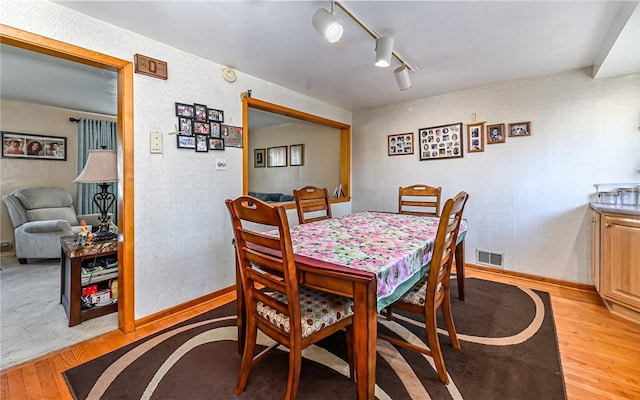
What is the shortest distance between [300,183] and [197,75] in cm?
313

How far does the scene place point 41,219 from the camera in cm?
391

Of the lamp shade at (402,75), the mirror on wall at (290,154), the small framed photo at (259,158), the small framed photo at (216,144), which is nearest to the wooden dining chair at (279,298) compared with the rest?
the small framed photo at (216,144)

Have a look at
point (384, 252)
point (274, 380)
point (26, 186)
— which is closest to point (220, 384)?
point (274, 380)

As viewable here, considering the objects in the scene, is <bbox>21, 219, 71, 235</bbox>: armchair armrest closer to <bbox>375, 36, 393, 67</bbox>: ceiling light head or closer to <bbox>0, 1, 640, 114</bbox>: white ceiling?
<bbox>0, 1, 640, 114</bbox>: white ceiling

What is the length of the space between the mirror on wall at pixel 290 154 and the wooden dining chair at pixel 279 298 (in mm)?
3308

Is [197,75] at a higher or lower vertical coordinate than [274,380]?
higher

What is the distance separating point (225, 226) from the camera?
2.73m

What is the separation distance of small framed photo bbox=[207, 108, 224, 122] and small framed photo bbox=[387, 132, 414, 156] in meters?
2.40

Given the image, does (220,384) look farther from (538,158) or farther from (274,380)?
(538,158)

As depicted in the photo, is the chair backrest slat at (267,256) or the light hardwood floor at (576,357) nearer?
the chair backrest slat at (267,256)

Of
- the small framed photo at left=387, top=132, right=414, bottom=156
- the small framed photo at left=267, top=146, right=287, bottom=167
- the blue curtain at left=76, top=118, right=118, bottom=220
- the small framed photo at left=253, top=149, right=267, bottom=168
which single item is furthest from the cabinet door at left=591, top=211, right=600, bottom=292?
the blue curtain at left=76, top=118, right=118, bottom=220

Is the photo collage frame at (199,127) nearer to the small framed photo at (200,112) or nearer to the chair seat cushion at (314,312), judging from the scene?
the small framed photo at (200,112)

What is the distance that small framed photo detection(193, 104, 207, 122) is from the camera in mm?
2455

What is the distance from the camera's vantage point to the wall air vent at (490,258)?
324cm
